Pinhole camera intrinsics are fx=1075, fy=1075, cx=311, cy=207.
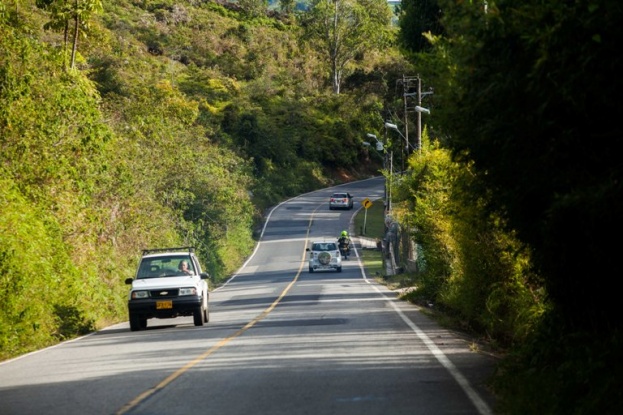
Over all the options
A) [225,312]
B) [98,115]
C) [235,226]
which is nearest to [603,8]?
[225,312]

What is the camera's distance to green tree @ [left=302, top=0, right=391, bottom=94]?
416ft

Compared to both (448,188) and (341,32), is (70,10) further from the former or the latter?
(341,32)

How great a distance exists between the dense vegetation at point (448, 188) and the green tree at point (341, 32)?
51.7 metres

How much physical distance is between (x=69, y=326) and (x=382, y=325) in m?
7.79

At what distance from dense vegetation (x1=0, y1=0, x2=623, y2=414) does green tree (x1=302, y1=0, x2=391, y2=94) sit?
5172 cm

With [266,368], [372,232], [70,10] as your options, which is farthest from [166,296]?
[372,232]

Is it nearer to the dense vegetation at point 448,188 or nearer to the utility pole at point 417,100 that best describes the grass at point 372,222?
the dense vegetation at point 448,188

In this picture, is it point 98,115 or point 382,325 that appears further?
point 98,115

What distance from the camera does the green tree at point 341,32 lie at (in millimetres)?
126938

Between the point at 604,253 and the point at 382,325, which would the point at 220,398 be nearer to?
the point at 604,253

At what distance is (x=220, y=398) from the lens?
12.4m

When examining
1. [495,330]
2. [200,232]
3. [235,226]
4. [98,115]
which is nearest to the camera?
[495,330]

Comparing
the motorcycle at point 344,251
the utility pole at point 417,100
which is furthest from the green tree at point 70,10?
the motorcycle at point 344,251

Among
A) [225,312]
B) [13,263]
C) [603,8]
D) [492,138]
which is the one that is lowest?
[225,312]
